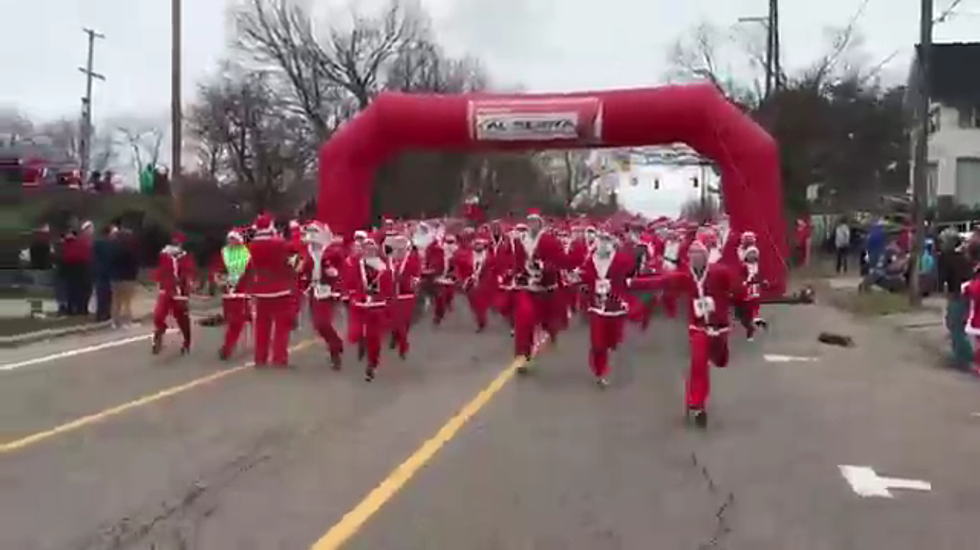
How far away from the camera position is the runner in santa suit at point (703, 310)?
1444 cm

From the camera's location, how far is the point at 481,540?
880cm

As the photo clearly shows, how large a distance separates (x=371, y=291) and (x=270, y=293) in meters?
1.63

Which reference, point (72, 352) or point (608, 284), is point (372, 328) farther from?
point (72, 352)

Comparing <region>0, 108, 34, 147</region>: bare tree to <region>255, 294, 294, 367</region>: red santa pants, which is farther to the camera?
<region>0, 108, 34, 147</region>: bare tree

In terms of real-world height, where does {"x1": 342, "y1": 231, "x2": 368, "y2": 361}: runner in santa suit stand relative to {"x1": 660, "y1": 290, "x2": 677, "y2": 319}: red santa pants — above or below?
above

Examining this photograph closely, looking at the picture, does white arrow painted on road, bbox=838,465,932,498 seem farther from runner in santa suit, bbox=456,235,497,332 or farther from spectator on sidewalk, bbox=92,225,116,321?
spectator on sidewalk, bbox=92,225,116,321

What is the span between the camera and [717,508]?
10125 millimetres

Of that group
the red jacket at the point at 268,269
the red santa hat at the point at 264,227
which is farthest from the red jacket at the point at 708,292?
the red santa hat at the point at 264,227

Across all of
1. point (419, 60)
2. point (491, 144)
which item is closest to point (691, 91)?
point (491, 144)

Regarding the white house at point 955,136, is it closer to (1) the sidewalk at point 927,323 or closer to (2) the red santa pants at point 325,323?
(1) the sidewalk at point 927,323

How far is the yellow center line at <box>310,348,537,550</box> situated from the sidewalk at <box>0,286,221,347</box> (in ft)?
34.6

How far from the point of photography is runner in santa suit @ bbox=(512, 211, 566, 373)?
19.5m

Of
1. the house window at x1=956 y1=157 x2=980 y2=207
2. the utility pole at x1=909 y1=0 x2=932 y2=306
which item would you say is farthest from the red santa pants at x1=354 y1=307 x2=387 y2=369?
the house window at x1=956 y1=157 x2=980 y2=207

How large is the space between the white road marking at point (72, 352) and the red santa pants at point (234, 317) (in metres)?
2.57
